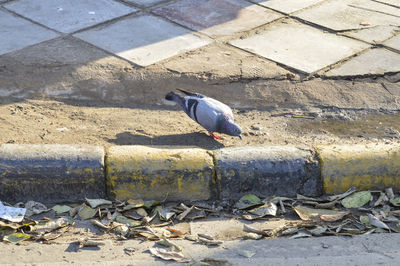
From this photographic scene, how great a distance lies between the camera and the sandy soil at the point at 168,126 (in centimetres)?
430

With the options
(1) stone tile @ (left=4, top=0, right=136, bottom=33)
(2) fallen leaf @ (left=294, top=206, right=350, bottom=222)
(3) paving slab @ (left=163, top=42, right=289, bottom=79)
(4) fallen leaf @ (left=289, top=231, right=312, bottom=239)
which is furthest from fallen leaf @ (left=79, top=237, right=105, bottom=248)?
(1) stone tile @ (left=4, top=0, right=136, bottom=33)

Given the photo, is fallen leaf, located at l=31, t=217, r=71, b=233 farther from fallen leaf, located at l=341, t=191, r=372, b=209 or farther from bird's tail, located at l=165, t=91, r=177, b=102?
fallen leaf, located at l=341, t=191, r=372, b=209

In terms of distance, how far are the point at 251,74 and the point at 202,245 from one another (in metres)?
2.21

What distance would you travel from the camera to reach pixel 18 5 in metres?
6.28

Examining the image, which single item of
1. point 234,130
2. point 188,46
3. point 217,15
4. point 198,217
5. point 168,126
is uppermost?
point 217,15

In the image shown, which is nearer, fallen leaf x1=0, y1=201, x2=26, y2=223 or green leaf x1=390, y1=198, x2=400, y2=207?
fallen leaf x1=0, y1=201, x2=26, y2=223

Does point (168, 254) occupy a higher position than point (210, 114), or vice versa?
point (210, 114)

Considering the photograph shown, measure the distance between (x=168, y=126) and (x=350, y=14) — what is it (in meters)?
3.03

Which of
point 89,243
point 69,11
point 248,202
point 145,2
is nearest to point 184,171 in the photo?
point 248,202

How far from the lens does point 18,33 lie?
566 centimetres

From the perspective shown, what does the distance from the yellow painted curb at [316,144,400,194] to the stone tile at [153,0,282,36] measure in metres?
2.42

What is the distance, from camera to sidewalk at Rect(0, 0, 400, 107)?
16.3 feet

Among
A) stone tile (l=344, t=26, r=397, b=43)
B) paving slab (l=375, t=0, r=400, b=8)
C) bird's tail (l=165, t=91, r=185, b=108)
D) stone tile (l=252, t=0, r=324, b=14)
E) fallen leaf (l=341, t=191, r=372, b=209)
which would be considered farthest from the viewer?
paving slab (l=375, t=0, r=400, b=8)

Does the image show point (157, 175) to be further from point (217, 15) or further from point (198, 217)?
point (217, 15)
